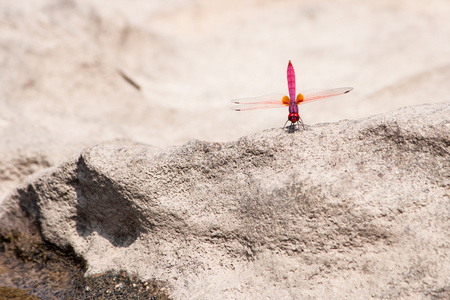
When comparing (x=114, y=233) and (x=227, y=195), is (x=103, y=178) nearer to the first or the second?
(x=114, y=233)

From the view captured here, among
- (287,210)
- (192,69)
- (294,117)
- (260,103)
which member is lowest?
(287,210)

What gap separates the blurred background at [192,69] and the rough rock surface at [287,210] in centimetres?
133

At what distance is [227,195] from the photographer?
2309 mm

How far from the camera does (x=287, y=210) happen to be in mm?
2141

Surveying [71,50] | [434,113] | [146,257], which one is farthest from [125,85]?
[434,113]

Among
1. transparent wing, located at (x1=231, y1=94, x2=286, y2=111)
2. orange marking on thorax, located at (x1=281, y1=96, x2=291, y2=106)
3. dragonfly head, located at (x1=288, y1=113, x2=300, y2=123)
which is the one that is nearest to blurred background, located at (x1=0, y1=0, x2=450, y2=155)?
transparent wing, located at (x1=231, y1=94, x2=286, y2=111)

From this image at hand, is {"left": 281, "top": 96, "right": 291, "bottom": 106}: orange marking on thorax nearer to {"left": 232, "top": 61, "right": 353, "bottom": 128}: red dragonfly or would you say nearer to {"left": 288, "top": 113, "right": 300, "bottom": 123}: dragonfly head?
{"left": 232, "top": 61, "right": 353, "bottom": 128}: red dragonfly

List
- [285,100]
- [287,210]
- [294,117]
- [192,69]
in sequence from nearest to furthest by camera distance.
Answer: [287,210]
[294,117]
[285,100]
[192,69]

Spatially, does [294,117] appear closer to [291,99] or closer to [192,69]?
[291,99]

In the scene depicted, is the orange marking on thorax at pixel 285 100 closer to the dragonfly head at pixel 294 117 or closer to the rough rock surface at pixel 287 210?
the dragonfly head at pixel 294 117

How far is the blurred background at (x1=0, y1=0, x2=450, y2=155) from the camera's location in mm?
4535

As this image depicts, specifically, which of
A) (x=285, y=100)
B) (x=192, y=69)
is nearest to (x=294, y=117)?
(x=285, y=100)

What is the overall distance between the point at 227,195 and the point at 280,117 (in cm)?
284

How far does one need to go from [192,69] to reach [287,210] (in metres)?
4.56
